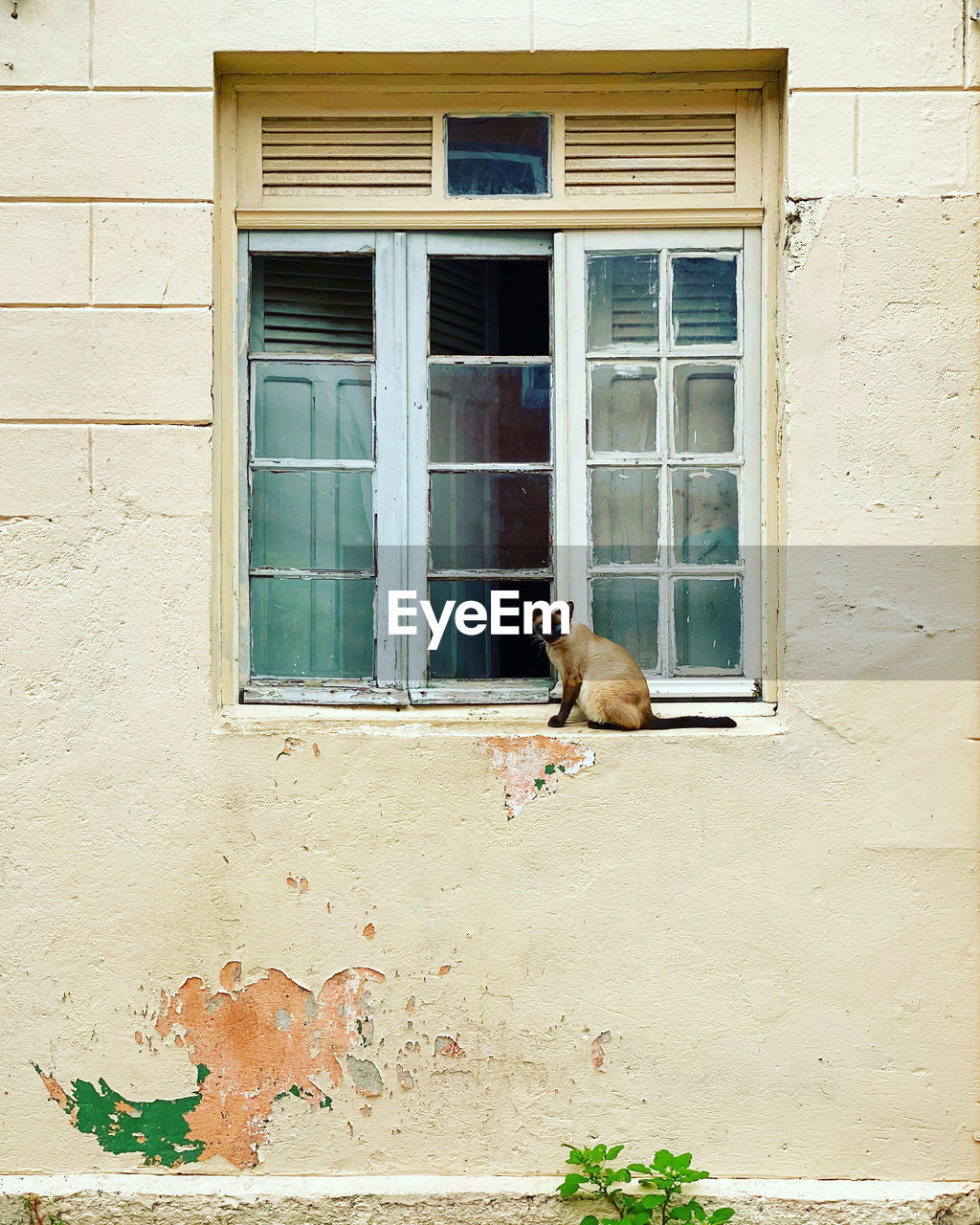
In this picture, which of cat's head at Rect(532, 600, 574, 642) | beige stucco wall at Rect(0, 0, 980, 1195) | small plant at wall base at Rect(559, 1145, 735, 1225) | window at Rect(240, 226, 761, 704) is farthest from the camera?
window at Rect(240, 226, 761, 704)

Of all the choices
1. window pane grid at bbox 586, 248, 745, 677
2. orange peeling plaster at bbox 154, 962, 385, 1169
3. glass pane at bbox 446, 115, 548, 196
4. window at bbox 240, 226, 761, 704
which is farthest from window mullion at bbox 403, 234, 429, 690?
orange peeling plaster at bbox 154, 962, 385, 1169

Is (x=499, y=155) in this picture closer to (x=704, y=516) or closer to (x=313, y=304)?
(x=313, y=304)

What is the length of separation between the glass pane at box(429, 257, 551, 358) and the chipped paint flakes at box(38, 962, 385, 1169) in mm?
2165

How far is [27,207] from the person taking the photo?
132 inches

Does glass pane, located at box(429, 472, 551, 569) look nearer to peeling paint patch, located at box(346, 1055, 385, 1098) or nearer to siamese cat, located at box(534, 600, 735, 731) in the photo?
siamese cat, located at box(534, 600, 735, 731)

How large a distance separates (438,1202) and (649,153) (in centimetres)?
349

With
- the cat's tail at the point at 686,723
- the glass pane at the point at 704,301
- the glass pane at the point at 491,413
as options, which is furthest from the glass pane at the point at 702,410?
the cat's tail at the point at 686,723

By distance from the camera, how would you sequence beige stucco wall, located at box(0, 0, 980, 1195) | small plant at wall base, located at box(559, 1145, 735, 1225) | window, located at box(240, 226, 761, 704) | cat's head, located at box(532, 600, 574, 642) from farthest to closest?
window, located at box(240, 226, 761, 704) → cat's head, located at box(532, 600, 574, 642) → beige stucco wall, located at box(0, 0, 980, 1195) → small plant at wall base, located at box(559, 1145, 735, 1225)

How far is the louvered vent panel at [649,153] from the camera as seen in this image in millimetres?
3521

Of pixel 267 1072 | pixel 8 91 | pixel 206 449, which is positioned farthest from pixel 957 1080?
pixel 8 91

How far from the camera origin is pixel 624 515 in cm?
363

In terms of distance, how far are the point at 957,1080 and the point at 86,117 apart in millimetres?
4121

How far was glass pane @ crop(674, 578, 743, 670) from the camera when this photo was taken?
3613mm

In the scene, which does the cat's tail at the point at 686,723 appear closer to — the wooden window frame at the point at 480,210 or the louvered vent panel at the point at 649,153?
the wooden window frame at the point at 480,210
